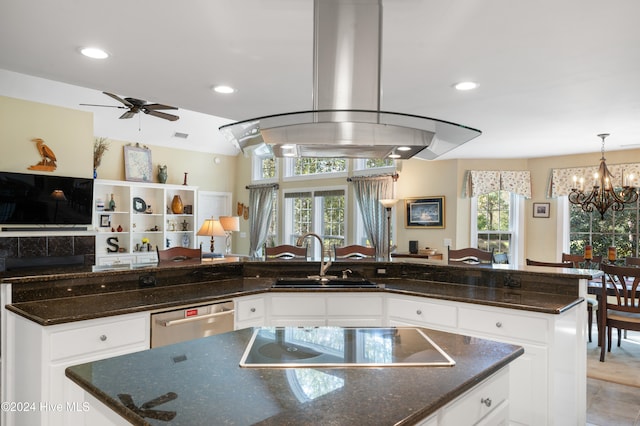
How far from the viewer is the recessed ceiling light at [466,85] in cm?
298

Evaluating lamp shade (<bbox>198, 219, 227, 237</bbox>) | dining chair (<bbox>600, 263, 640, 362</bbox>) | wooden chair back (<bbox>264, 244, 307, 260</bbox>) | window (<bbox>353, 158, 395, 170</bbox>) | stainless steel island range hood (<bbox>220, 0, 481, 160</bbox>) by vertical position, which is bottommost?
dining chair (<bbox>600, 263, 640, 362</bbox>)

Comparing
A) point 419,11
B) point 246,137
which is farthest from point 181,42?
point 419,11

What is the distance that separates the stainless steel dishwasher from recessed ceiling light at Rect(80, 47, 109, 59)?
5.06 feet

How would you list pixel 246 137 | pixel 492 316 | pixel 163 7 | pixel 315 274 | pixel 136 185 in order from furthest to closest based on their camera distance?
pixel 136 185 → pixel 315 274 → pixel 492 316 → pixel 163 7 → pixel 246 137

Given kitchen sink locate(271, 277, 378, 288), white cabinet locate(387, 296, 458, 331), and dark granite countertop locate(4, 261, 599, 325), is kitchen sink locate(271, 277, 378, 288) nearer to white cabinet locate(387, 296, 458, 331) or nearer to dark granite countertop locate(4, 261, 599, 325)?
→ dark granite countertop locate(4, 261, 599, 325)

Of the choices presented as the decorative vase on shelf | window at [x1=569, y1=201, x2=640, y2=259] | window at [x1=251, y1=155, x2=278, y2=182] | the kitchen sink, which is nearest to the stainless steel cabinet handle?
the kitchen sink

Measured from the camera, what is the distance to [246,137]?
1.78m

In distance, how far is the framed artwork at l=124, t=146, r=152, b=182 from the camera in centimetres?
755

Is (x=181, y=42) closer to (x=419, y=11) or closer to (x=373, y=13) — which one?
(x=373, y=13)

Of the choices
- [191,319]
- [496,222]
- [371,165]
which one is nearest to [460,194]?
[496,222]

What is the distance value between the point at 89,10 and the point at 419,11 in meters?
1.55

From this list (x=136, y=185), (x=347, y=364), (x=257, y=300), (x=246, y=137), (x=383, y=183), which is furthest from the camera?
(x=136, y=185)

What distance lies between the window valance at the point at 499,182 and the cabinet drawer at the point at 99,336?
18.2 feet

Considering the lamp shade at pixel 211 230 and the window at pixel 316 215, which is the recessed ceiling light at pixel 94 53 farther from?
the window at pixel 316 215
